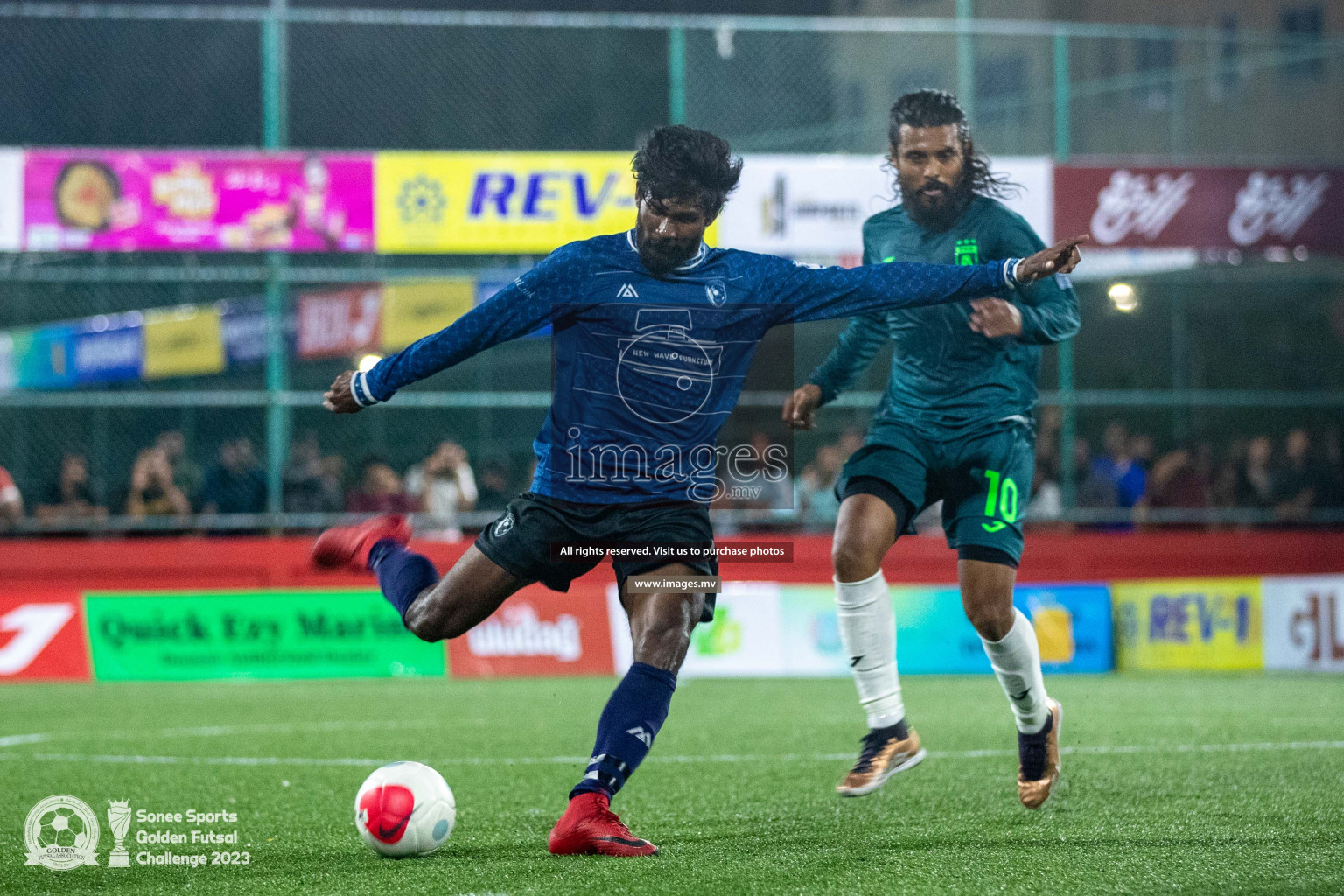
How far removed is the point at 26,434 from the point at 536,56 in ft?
32.6

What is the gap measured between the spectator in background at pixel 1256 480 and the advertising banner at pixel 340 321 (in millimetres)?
9895

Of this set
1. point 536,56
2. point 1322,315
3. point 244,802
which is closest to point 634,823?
point 244,802

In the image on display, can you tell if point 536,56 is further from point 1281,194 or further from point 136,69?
point 1281,194

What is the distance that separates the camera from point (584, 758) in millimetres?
7191

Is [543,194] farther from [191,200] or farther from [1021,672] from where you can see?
[1021,672]

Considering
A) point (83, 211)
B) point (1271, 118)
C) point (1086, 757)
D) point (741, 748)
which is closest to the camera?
point (1086, 757)

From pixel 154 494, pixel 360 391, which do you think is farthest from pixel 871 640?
pixel 154 494

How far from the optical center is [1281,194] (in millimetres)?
15203

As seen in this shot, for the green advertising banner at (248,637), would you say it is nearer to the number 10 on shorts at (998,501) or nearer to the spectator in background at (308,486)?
the spectator in background at (308,486)

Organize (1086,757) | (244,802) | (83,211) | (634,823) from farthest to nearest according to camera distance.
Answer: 1. (83,211)
2. (1086,757)
3. (244,802)
4. (634,823)

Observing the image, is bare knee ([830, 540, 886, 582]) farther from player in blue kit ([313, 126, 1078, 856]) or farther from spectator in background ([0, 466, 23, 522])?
spectator in background ([0, 466, 23, 522])

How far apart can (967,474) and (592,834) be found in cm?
187

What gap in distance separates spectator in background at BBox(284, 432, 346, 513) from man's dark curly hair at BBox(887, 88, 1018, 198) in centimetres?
937

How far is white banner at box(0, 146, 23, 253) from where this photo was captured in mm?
13766
